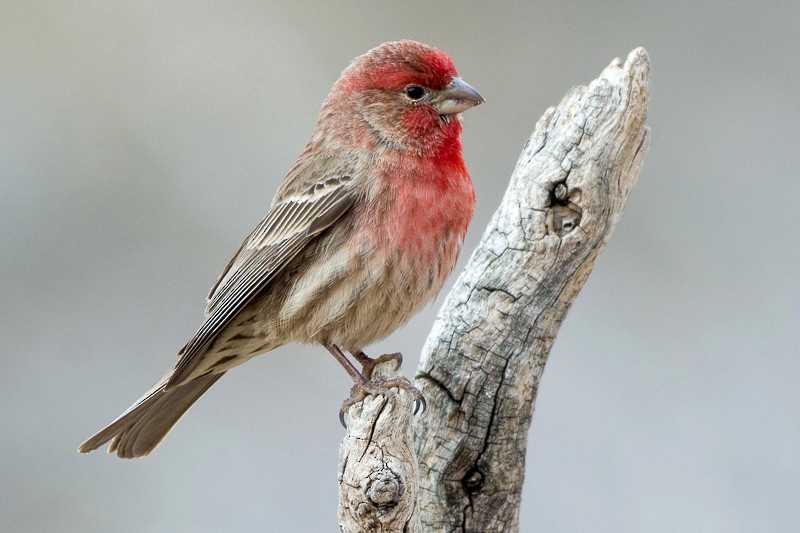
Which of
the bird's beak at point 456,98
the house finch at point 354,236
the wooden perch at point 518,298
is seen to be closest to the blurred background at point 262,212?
the house finch at point 354,236

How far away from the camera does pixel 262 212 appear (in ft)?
21.9

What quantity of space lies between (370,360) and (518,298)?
3.00ft

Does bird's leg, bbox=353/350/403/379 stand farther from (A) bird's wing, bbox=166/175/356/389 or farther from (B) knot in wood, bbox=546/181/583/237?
(B) knot in wood, bbox=546/181/583/237

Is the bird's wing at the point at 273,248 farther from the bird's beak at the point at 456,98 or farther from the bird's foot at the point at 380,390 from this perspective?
the bird's foot at the point at 380,390

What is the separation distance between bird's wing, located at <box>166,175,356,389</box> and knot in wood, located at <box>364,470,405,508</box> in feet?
4.61

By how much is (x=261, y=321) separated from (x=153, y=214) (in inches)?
85.2

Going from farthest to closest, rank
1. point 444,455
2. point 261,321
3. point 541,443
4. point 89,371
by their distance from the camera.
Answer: point 89,371
point 541,443
point 261,321
point 444,455

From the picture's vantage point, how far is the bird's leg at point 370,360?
4.71m

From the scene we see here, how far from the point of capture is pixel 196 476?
618cm

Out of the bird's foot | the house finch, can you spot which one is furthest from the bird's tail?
the bird's foot

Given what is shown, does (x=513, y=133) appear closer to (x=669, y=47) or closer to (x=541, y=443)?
(x=669, y=47)

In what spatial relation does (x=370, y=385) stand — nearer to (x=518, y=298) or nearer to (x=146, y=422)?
(x=518, y=298)

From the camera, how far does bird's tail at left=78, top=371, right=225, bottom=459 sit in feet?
16.0

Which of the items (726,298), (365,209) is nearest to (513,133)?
(726,298)
